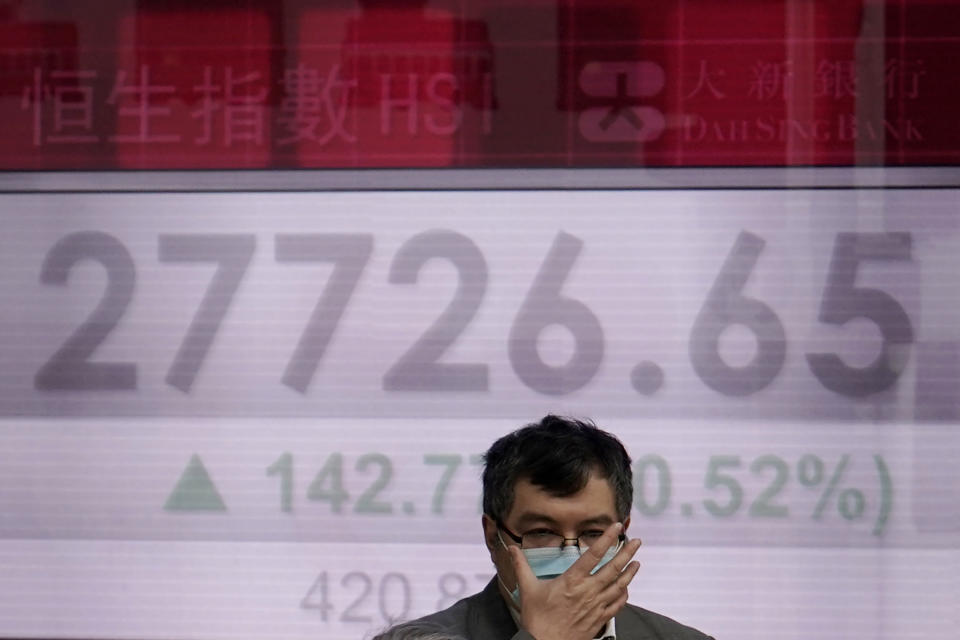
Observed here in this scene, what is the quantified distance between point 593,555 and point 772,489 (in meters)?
1.33

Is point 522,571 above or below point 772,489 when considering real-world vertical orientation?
above

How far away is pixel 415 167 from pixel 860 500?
1.32 m

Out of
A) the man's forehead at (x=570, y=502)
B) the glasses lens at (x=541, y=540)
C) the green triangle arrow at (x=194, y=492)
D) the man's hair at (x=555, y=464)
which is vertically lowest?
the green triangle arrow at (x=194, y=492)

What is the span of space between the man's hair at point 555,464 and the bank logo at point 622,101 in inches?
48.0

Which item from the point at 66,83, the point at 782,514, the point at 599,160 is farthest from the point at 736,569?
the point at 66,83

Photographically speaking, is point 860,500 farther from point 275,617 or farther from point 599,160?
point 275,617

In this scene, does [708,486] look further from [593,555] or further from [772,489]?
[593,555]

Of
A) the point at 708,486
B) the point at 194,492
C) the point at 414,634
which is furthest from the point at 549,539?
the point at 194,492

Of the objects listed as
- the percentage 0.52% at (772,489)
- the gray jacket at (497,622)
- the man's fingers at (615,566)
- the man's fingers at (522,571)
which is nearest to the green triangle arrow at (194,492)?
the percentage 0.52% at (772,489)

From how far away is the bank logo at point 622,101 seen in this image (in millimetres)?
3256

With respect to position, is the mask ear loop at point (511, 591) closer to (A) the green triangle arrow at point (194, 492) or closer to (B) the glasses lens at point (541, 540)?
(B) the glasses lens at point (541, 540)

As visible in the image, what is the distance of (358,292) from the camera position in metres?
3.29

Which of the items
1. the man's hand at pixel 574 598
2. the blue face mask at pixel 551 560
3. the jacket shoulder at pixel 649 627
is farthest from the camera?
the jacket shoulder at pixel 649 627

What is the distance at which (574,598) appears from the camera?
1.97 m
